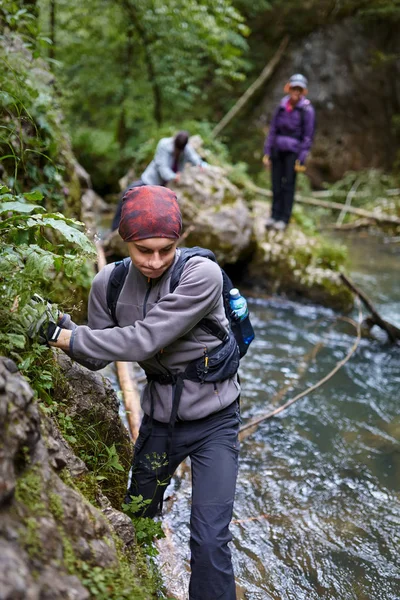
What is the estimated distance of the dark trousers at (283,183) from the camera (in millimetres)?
9344

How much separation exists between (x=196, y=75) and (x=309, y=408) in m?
13.8

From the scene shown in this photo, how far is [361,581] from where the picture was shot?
344cm

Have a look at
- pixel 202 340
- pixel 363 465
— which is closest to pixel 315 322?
pixel 363 465

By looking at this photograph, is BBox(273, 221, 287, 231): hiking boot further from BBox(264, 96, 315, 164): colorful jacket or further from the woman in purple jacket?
BBox(264, 96, 315, 164): colorful jacket

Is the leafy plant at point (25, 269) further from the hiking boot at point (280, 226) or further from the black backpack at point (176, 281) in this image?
the hiking boot at point (280, 226)

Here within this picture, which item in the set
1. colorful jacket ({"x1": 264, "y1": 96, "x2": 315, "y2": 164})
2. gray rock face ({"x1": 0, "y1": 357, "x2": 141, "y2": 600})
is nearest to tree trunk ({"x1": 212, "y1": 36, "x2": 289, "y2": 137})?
colorful jacket ({"x1": 264, "y1": 96, "x2": 315, "y2": 164})

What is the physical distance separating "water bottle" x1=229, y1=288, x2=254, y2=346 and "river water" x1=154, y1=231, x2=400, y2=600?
154 centimetres

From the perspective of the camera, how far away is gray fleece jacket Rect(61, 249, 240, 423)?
244cm

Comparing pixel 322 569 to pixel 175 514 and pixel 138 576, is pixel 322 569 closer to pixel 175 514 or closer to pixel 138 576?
pixel 175 514

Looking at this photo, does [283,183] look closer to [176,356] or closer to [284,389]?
[284,389]

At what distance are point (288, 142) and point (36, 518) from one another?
838cm

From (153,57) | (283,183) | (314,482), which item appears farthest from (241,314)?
(153,57)

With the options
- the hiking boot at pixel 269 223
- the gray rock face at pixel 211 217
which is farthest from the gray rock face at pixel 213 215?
the hiking boot at pixel 269 223

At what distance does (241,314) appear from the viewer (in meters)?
2.96
